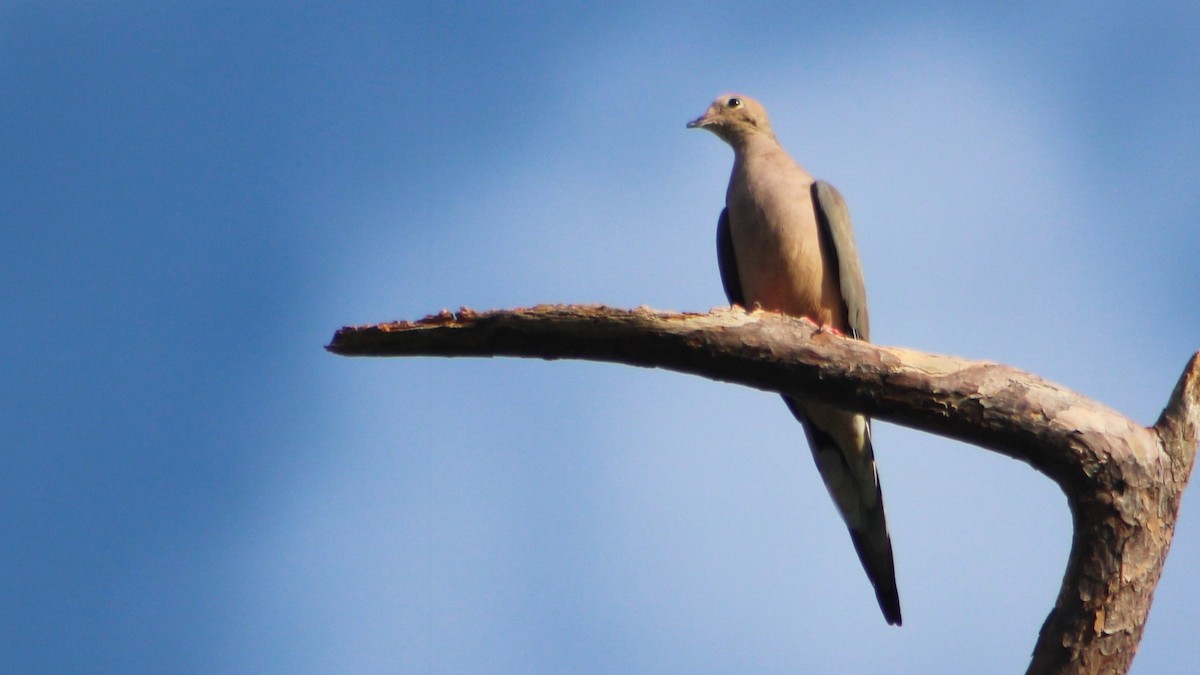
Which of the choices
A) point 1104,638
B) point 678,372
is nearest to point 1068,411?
point 1104,638

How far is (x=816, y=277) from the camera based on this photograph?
7.76 metres

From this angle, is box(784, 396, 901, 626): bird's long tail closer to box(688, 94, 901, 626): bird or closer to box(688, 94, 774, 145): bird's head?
box(688, 94, 901, 626): bird

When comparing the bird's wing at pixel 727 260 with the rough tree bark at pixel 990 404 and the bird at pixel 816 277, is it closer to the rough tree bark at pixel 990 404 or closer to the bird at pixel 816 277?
the bird at pixel 816 277

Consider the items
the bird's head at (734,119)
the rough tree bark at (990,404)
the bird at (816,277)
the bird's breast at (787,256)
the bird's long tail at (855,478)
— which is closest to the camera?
the rough tree bark at (990,404)

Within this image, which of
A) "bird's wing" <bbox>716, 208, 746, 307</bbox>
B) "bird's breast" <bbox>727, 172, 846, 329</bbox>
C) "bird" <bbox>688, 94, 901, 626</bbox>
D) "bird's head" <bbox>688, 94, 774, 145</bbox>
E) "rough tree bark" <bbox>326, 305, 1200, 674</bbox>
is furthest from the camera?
"bird's head" <bbox>688, 94, 774, 145</bbox>

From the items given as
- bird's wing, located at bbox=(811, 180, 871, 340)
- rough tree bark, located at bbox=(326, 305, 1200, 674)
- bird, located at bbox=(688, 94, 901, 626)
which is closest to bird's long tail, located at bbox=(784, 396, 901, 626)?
bird, located at bbox=(688, 94, 901, 626)

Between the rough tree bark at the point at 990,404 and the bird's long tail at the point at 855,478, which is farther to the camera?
the bird's long tail at the point at 855,478

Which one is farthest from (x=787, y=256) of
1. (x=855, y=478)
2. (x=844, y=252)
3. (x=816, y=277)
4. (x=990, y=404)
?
(x=990, y=404)

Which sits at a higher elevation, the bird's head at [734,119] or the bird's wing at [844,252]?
the bird's head at [734,119]

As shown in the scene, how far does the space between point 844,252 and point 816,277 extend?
27 centimetres

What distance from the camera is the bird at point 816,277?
24.9 feet

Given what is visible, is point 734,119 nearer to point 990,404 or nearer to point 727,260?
point 727,260

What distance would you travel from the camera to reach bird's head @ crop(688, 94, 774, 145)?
9.10 m

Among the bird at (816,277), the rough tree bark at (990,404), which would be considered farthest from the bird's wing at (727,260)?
the rough tree bark at (990,404)
